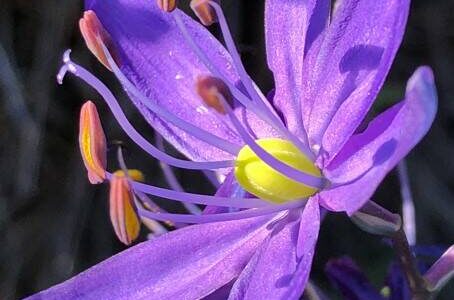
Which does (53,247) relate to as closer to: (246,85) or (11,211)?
(11,211)

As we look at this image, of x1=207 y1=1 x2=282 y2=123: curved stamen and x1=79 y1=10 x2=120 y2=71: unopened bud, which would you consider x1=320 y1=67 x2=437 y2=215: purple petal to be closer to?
x1=207 y1=1 x2=282 y2=123: curved stamen

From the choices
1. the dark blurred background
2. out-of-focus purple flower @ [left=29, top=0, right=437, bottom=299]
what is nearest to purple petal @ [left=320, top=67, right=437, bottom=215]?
out-of-focus purple flower @ [left=29, top=0, right=437, bottom=299]

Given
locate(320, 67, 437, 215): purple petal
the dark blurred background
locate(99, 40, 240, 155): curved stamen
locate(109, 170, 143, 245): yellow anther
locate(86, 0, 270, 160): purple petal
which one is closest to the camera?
locate(320, 67, 437, 215): purple petal

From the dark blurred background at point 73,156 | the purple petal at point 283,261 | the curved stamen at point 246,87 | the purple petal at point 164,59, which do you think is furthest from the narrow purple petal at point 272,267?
the dark blurred background at point 73,156

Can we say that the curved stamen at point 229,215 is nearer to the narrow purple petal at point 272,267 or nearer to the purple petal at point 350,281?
Result: the narrow purple petal at point 272,267

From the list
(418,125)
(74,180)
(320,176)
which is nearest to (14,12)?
(74,180)

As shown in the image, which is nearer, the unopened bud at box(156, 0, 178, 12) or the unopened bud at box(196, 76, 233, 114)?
the unopened bud at box(196, 76, 233, 114)
